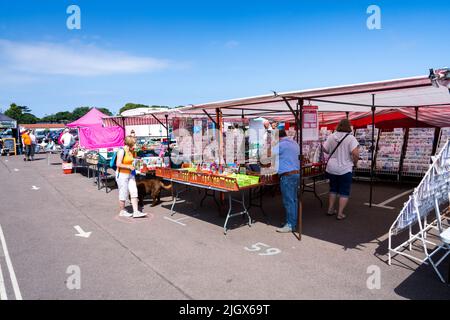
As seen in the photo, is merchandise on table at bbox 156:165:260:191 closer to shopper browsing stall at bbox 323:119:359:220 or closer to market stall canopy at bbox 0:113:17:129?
shopper browsing stall at bbox 323:119:359:220

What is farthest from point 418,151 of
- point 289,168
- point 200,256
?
point 200,256

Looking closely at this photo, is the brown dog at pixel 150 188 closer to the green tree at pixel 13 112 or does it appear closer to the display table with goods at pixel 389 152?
the display table with goods at pixel 389 152

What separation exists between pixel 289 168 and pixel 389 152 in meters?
6.28

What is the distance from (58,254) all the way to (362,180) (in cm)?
886

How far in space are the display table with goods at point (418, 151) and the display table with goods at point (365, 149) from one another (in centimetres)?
97

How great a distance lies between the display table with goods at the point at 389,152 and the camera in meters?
9.35

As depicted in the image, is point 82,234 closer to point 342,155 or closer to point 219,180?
point 219,180

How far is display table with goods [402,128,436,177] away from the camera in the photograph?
8836mm

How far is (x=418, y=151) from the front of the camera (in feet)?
29.5

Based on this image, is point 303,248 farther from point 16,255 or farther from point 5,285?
point 16,255

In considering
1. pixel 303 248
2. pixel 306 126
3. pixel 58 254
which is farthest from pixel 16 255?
pixel 306 126

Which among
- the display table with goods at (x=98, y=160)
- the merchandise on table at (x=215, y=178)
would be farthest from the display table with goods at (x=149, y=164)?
the display table with goods at (x=98, y=160)

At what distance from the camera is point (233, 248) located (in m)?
4.46
